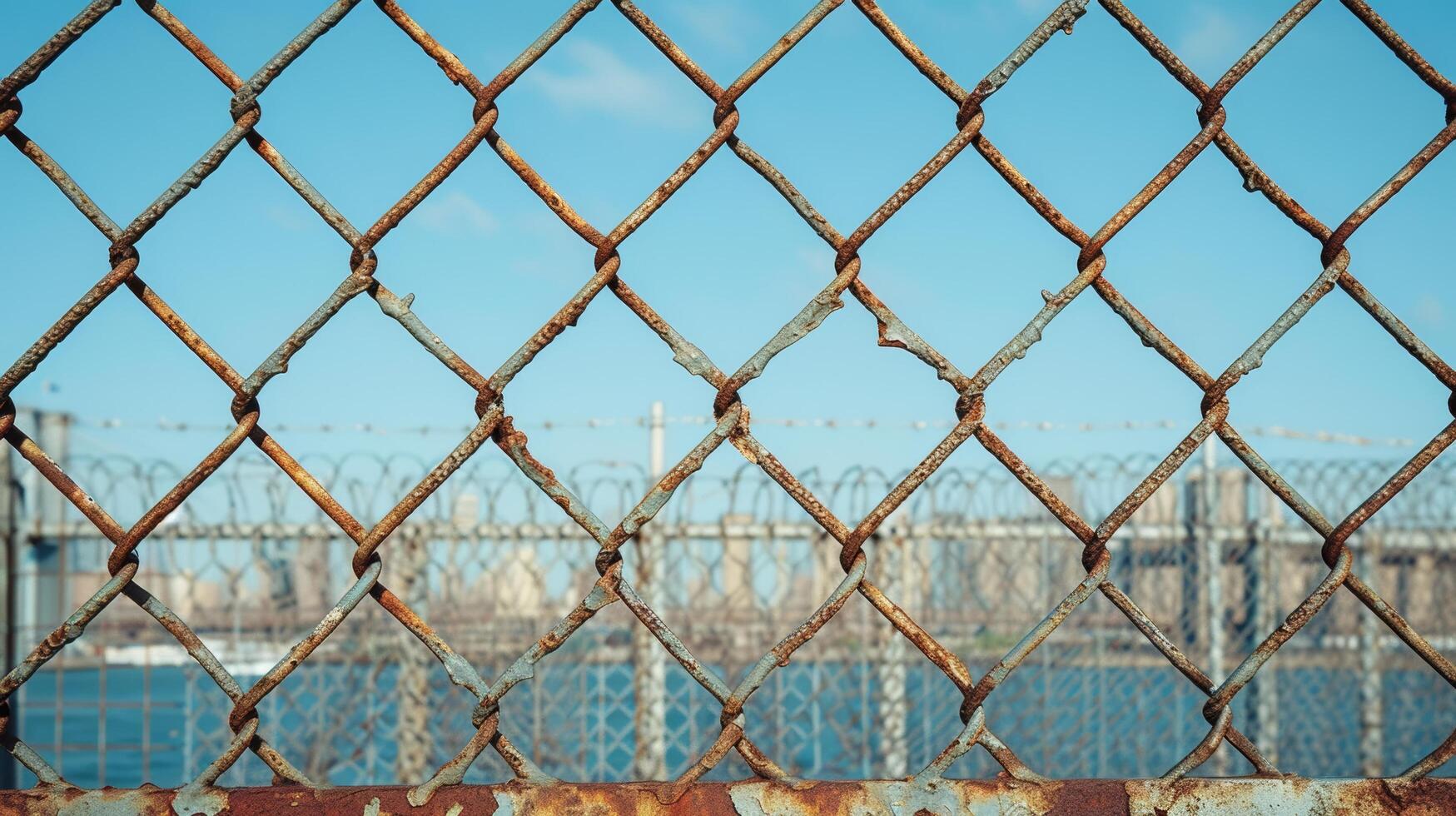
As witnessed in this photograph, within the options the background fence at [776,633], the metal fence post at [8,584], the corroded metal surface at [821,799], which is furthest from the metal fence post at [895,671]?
the corroded metal surface at [821,799]

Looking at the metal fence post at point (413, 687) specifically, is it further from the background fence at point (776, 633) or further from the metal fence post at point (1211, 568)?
the metal fence post at point (1211, 568)

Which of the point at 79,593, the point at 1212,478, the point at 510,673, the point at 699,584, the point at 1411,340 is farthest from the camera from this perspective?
the point at 1212,478

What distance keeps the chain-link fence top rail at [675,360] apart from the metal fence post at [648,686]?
3.75 metres

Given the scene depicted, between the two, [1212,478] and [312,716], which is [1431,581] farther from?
[312,716]

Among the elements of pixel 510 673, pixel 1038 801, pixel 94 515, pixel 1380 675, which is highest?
pixel 94 515

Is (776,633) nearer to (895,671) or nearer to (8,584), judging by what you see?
(895,671)

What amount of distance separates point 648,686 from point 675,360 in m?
4.03

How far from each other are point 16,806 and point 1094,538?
0.97 m

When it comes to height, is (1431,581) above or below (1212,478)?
below

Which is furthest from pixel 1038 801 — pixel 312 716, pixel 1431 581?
pixel 1431 581

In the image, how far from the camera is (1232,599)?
6.04 meters

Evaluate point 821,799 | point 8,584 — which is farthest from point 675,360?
Answer: point 8,584

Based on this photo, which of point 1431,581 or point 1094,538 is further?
point 1431,581

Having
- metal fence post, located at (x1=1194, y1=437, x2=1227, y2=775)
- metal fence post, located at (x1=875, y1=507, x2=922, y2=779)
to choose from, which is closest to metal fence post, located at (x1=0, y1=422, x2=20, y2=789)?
metal fence post, located at (x1=875, y1=507, x2=922, y2=779)
